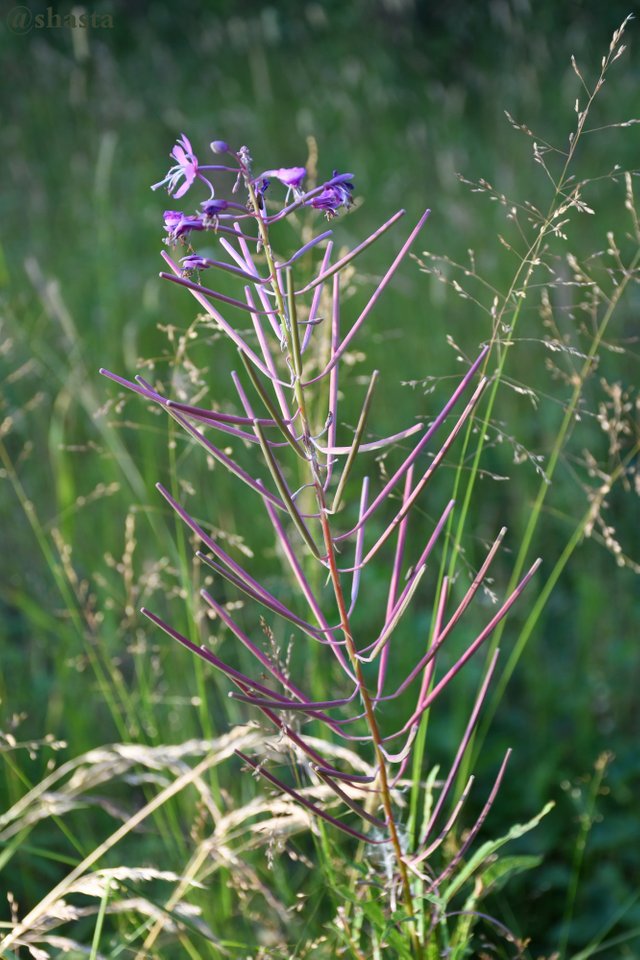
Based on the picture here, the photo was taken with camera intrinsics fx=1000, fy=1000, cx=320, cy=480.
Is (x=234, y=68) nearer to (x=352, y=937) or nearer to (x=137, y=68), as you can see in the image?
(x=137, y=68)

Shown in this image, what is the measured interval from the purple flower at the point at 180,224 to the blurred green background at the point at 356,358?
1.28 ft

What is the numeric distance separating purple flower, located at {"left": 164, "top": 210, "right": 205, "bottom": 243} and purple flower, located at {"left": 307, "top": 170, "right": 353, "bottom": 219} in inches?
4.5

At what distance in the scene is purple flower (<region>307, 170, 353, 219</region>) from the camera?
87 centimetres

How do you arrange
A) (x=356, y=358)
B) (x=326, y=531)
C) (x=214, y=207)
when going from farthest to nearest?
(x=356, y=358) < (x=326, y=531) < (x=214, y=207)

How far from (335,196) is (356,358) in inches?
44.0

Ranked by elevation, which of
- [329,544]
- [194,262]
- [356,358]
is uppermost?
[194,262]

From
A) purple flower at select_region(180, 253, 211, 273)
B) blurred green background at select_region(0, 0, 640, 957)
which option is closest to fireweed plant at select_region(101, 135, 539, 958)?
purple flower at select_region(180, 253, 211, 273)

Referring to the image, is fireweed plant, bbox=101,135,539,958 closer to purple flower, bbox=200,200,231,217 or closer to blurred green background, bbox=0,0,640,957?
purple flower, bbox=200,200,231,217

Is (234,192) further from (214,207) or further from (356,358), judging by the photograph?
(356,358)

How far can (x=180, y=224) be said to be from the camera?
83 cm

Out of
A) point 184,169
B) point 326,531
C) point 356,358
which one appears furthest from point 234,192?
point 356,358

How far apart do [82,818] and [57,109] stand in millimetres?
4324

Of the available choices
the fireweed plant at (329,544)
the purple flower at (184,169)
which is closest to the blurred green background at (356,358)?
the fireweed plant at (329,544)

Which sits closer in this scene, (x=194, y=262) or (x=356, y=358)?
(x=194, y=262)
